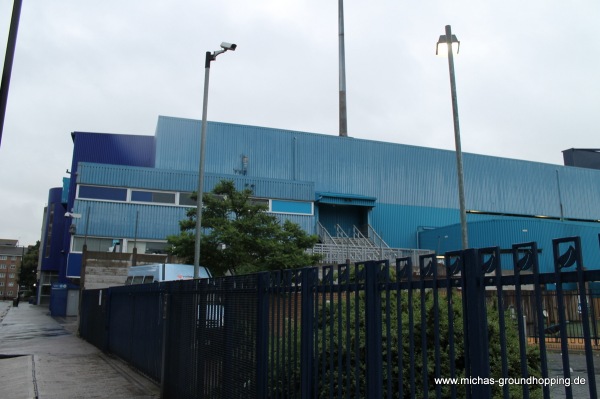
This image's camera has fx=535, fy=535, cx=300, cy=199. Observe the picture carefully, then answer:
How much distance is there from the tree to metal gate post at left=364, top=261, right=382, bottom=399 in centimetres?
1689

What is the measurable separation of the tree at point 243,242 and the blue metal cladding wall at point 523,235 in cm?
2248

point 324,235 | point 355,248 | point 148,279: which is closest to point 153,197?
point 324,235

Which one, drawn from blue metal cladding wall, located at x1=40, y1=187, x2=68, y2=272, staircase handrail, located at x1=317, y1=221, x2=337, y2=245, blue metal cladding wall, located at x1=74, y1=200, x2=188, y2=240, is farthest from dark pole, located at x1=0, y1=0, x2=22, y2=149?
blue metal cladding wall, located at x1=40, y1=187, x2=68, y2=272

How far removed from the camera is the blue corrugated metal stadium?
127ft

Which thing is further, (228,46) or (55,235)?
(55,235)

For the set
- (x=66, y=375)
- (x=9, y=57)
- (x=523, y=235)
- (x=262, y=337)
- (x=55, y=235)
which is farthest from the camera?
(x=55, y=235)

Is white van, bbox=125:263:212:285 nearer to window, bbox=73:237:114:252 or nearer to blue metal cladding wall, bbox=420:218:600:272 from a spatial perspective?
window, bbox=73:237:114:252

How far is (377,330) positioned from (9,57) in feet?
25.1

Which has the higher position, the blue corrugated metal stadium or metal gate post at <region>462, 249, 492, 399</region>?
the blue corrugated metal stadium

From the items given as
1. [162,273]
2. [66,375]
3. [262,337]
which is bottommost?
[66,375]

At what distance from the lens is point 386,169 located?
4997 centimetres

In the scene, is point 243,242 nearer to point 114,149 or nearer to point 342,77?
point 114,149

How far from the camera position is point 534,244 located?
2771mm

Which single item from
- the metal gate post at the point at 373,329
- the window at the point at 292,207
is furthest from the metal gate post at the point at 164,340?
the window at the point at 292,207
